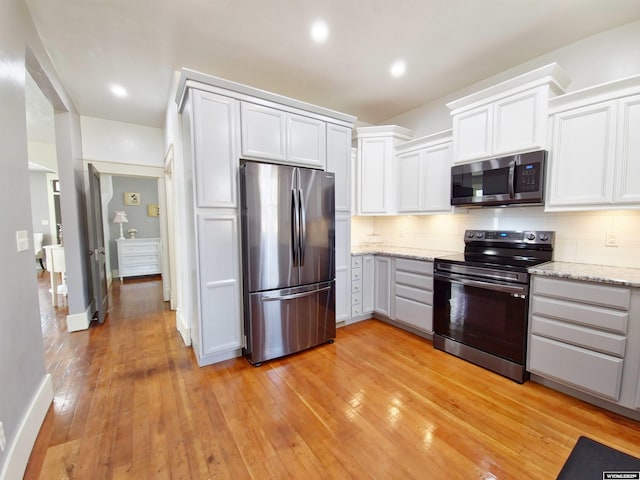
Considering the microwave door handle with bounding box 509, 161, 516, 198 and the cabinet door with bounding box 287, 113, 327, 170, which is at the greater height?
the cabinet door with bounding box 287, 113, 327, 170

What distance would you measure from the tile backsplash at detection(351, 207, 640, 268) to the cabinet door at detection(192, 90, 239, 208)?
2488mm

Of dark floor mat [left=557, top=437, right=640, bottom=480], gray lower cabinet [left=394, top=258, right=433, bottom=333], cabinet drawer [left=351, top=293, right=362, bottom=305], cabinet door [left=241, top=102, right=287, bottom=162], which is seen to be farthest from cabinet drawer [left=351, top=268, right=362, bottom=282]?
dark floor mat [left=557, top=437, right=640, bottom=480]

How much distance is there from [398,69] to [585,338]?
9.40 ft

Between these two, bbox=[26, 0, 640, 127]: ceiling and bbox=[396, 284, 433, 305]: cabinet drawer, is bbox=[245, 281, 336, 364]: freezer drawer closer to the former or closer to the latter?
bbox=[396, 284, 433, 305]: cabinet drawer

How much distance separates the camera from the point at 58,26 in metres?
2.17

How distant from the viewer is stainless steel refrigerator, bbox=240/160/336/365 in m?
2.50

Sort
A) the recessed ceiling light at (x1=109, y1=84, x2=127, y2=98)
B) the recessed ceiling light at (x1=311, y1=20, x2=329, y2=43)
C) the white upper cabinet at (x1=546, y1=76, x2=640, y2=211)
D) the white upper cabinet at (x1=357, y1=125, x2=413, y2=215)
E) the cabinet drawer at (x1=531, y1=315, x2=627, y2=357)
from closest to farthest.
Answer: the cabinet drawer at (x1=531, y1=315, x2=627, y2=357) → the white upper cabinet at (x1=546, y1=76, x2=640, y2=211) → the recessed ceiling light at (x1=311, y1=20, x2=329, y2=43) → the recessed ceiling light at (x1=109, y1=84, x2=127, y2=98) → the white upper cabinet at (x1=357, y1=125, x2=413, y2=215)

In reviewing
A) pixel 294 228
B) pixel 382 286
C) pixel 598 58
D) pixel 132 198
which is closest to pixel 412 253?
pixel 382 286

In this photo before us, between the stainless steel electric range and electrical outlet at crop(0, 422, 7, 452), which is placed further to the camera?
the stainless steel electric range

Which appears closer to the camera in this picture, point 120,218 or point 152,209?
point 120,218

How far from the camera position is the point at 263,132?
264 cm

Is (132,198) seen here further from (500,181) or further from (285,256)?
(500,181)

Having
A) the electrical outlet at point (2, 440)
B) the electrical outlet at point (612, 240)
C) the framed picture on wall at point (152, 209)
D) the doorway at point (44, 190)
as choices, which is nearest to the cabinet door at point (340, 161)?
the electrical outlet at point (612, 240)

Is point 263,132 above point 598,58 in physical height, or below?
below
